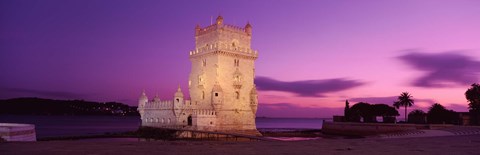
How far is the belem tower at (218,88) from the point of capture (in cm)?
5428

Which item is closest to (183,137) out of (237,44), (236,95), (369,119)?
(236,95)

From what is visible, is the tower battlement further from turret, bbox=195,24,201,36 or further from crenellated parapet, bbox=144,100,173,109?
Result: crenellated parapet, bbox=144,100,173,109

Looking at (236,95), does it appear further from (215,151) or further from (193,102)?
(215,151)

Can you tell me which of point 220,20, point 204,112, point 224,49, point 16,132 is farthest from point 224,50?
point 16,132

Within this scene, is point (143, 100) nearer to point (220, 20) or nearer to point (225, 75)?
point (225, 75)

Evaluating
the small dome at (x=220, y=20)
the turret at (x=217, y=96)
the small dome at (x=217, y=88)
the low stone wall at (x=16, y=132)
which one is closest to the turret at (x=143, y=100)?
the turret at (x=217, y=96)

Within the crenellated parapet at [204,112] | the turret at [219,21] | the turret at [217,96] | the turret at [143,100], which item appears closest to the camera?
the crenellated parapet at [204,112]

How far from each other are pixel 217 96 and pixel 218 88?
40.6 inches

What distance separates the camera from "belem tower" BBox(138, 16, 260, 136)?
54281mm

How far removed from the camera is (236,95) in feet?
187

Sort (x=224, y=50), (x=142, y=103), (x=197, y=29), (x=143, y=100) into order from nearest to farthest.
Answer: (x=224, y=50) < (x=197, y=29) < (x=142, y=103) < (x=143, y=100)

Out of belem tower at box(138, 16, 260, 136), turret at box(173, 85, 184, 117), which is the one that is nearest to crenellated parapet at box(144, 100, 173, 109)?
belem tower at box(138, 16, 260, 136)

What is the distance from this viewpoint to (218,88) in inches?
2122

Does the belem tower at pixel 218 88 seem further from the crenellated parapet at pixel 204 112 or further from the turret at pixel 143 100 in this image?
the turret at pixel 143 100
